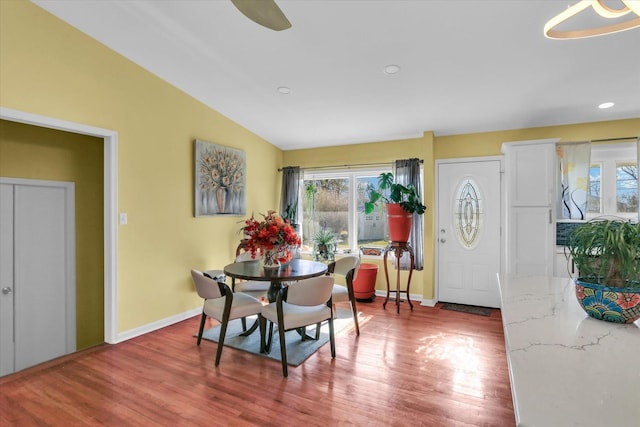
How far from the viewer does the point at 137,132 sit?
3525mm

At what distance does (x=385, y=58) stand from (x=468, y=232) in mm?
2756

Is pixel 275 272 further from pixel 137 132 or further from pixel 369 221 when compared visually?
pixel 369 221

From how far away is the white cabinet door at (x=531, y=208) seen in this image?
3828 millimetres

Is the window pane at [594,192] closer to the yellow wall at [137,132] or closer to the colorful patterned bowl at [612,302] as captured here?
the colorful patterned bowl at [612,302]

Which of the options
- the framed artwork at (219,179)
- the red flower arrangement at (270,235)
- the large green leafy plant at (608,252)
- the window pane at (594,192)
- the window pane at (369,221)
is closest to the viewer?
the large green leafy plant at (608,252)

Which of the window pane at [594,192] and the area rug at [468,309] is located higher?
the window pane at [594,192]

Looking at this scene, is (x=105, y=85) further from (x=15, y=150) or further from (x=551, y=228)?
(x=551, y=228)

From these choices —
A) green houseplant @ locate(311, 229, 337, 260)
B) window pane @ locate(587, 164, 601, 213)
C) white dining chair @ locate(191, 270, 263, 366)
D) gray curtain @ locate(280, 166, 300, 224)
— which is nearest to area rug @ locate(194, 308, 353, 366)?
white dining chair @ locate(191, 270, 263, 366)

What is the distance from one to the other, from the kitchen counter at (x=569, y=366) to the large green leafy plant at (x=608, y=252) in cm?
17

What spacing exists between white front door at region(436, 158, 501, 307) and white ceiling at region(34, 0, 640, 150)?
26.1 inches

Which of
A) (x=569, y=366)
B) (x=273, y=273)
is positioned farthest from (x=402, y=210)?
(x=569, y=366)

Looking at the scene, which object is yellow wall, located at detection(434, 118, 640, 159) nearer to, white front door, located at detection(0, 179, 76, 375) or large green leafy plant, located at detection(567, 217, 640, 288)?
large green leafy plant, located at detection(567, 217, 640, 288)

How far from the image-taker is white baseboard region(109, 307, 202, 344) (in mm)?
3361

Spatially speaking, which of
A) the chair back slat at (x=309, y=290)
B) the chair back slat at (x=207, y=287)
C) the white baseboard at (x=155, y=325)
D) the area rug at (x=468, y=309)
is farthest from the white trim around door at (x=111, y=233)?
the area rug at (x=468, y=309)
